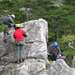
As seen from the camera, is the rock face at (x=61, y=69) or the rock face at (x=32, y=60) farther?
the rock face at (x=32, y=60)

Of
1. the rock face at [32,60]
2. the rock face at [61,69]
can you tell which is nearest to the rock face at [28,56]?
the rock face at [32,60]

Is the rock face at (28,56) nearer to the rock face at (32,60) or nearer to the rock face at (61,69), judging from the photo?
the rock face at (32,60)

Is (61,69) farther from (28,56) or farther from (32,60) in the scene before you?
(28,56)

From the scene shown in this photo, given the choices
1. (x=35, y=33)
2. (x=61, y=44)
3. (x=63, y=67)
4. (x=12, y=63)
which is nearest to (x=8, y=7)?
(x=61, y=44)

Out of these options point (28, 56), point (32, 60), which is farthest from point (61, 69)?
point (28, 56)

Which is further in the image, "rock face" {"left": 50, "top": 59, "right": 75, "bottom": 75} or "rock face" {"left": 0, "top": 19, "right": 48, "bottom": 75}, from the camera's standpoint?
"rock face" {"left": 0, "top": 19, "right": 48, "bottom": 75}

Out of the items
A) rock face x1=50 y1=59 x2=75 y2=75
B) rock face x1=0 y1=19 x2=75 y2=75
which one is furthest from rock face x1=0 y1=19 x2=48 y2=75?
rock face x1=50 y1=59 x2=75 y2=75

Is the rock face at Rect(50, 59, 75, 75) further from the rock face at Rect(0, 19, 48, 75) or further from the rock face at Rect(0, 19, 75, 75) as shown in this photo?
the rock face at Rect(0, 19, 48, 75)

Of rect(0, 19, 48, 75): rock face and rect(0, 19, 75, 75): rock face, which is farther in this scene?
rect(0, 19, 48, 75): rock face

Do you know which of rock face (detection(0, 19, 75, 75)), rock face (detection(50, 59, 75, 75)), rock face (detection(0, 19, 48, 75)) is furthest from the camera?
rock face (detection(0, 19, 48, 75))

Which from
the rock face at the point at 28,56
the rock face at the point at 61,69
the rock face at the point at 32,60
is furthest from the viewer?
the rock face at the point at 28,56

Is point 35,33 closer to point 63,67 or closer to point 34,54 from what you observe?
point 34,54

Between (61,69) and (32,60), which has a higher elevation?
(61,69)

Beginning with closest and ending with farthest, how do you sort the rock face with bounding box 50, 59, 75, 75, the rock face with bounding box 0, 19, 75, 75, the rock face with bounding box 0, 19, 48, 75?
the rock face with bounding box 50, 59, 75, 75
the rock face with bounding box 0, 19, 75, 75
the rock face with bounding box 0, 19, 48, 75
